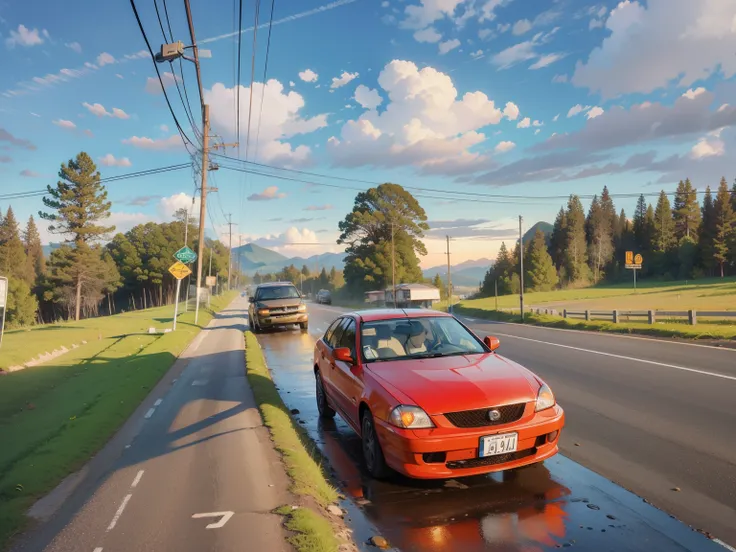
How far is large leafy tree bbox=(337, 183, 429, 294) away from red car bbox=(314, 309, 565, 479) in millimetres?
65890

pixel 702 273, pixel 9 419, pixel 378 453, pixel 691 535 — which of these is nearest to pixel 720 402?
pixel 691 535

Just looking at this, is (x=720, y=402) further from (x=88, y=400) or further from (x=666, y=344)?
(x=88, y=400)

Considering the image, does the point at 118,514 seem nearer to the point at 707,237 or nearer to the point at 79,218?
the point at 79,218

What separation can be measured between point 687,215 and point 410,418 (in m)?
115

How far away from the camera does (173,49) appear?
12.3 metres

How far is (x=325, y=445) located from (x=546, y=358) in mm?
8449

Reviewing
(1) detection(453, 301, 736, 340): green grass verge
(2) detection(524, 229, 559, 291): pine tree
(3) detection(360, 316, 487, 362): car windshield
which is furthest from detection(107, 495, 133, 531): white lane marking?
(2) detection(524, 229, 559, 291): pine tree

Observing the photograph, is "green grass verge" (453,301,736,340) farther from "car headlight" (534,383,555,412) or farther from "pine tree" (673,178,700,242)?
"pine tree" (673,178,700,242)

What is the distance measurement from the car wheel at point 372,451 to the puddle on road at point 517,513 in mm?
103

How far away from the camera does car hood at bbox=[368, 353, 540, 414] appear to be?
4.71m

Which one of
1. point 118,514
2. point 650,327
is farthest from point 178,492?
point 650,327

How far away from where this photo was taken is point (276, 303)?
2269 cm

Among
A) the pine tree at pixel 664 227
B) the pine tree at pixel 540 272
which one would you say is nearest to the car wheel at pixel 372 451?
the pine tree at pixel 540 272

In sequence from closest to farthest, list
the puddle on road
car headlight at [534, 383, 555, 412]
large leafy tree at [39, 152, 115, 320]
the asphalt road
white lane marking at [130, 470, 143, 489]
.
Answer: the puddle on road, the asphalt road, car headlight at [534, 383, 555, 412], white lane marking at [130, 470, 143, 489], large leafy tree at [39, 152, 115, 320]
